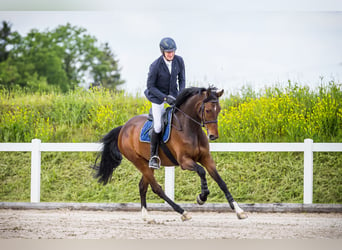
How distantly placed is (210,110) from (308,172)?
7.72ft

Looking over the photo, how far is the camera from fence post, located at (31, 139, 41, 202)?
6480 millimetres

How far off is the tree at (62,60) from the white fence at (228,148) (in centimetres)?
139

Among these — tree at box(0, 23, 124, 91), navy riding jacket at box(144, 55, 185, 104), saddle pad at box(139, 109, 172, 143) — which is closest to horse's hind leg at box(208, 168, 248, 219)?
saddle pad at box(139, 109, 172, 143)

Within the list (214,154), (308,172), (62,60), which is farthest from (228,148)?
(62,60)

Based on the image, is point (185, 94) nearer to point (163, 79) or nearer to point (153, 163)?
point (163, 79)

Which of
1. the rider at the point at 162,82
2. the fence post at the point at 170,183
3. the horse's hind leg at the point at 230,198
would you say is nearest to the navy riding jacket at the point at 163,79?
the rider at the point at 162,82

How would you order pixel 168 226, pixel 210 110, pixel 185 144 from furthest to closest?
1. pixel 168 226
2. pixel 185 144
3. pixel 210 110

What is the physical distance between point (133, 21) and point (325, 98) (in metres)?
2.74

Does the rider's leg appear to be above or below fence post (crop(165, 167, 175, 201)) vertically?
above

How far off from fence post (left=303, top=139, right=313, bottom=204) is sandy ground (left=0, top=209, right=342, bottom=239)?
29 cm

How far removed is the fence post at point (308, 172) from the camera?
608 cm

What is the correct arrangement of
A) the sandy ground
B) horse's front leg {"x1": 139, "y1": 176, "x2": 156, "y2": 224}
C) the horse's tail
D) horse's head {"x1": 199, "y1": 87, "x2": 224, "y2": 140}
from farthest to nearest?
the horse's tail < horse's front leg {"x1": 139, "y1": 176, "x2": 156, "y2": 224} < the sandy ground < horse's head {"x1": 199, "y1": 87, "x2": 224, "y2": 140}

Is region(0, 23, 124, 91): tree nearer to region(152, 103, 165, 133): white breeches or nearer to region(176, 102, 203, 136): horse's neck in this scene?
region(152, 103, 165, 133): white breeches

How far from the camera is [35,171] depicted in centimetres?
Answer: 652
